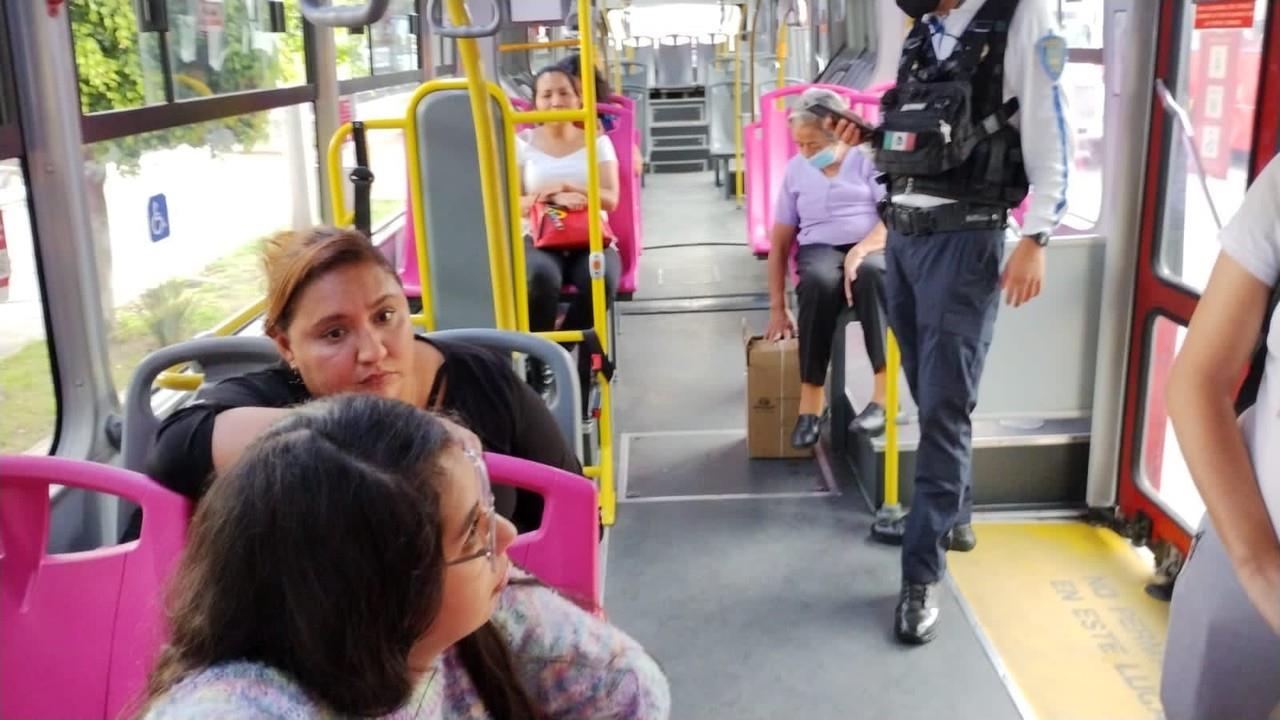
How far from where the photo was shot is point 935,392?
9.02 feet

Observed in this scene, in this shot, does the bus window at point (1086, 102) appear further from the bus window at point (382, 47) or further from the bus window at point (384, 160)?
the bus window at point (384, 160)

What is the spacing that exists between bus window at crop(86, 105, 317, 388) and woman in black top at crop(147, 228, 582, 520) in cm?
63

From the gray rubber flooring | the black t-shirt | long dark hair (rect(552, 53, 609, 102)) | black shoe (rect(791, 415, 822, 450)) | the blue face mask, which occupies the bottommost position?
the gray rubber flooring

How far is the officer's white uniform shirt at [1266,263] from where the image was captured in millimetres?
1314

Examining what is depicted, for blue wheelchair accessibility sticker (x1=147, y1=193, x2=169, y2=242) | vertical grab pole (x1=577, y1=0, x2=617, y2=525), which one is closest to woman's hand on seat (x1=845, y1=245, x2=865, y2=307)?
vertical grab pole (x1=577, y1=0, x2=617, y2=525)

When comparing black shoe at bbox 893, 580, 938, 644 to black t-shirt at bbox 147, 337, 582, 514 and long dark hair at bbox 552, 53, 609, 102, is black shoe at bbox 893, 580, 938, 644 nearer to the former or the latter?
black t-shirt at bbox 147, 337, 582, 514

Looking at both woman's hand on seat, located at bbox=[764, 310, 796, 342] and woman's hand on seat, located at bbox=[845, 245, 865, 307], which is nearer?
woman's hand on seat, located at bbox=[845, 245, 865, 307]

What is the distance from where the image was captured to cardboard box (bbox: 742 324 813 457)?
168 inches

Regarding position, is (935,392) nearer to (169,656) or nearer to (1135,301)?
(1135,301)

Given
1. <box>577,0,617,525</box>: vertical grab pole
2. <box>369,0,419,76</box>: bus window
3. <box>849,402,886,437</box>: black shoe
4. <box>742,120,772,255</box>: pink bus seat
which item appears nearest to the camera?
<box>577,0,617,525</box>: vertical grab pole

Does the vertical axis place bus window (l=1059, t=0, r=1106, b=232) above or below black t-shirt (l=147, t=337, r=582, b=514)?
above

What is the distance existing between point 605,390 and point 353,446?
294 centimetres

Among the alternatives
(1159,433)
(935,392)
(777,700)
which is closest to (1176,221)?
(1159,433)

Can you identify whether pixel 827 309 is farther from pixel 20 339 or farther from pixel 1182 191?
pixel 20 339
